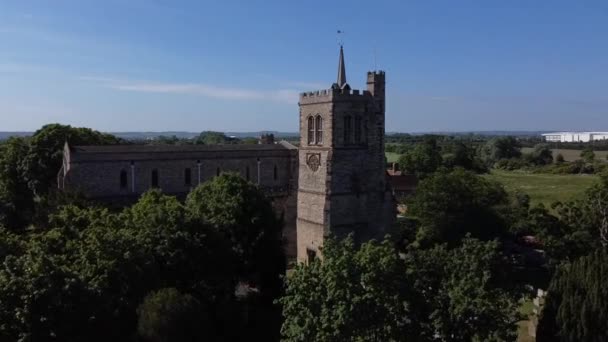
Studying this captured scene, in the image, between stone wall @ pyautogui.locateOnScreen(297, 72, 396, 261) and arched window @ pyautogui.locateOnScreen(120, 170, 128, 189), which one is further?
arched window @ pyautogui.locateOnScreen(120, 170, 128, 189)

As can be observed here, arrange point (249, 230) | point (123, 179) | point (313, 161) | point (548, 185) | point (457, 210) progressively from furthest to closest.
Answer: point (548, 185), point (123, 179), point (457, 210), point (313, 161), point (249, 230)

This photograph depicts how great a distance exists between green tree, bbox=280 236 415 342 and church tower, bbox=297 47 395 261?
42.1 feet

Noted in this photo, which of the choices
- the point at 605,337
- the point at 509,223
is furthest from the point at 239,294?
the point at 509,223

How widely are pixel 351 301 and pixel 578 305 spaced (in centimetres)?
1044

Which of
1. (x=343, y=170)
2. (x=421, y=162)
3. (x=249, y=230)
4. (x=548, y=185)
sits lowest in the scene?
(x=548, y=185)

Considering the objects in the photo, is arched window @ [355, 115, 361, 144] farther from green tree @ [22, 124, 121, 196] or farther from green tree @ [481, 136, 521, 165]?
green tree @ [481, 136, 521, 165]

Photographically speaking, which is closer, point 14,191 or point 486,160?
point 14,191

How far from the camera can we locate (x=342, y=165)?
32938 mm

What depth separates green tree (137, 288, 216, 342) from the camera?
20.2 meters

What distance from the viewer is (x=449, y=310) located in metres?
18.4

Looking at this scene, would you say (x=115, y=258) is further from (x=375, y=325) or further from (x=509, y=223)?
(x=509, y=223)

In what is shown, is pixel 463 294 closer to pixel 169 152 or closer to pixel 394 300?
pixel 394 300

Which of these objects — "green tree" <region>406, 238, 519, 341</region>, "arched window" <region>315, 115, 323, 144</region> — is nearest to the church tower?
"arched window" <region>315, 115, 323, 144</region>

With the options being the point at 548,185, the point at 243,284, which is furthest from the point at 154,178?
the point at 548,185
